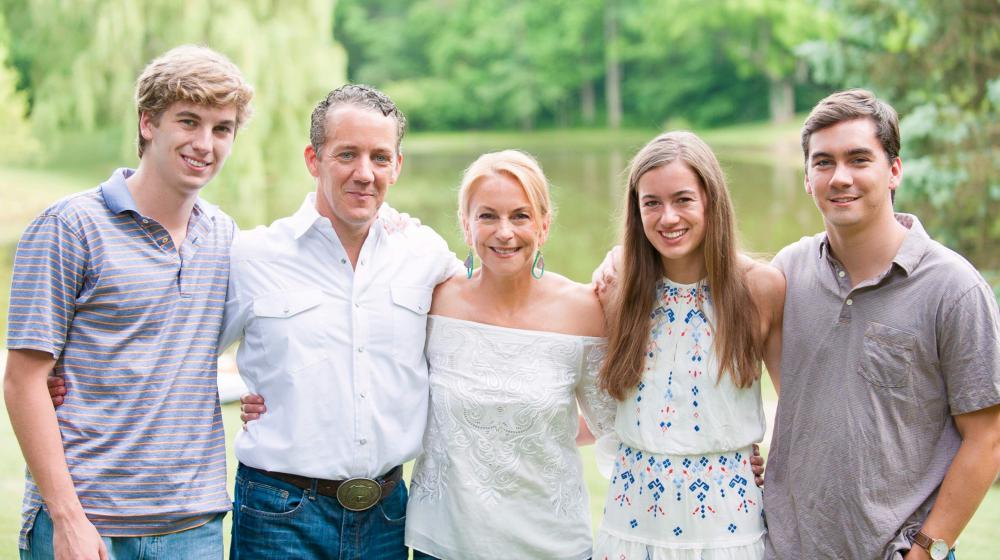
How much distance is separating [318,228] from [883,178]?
56.0 inches

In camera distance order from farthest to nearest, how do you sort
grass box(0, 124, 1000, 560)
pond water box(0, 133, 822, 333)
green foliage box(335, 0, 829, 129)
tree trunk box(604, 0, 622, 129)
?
tree trunk box(604, 0, 622, 129) → green foliage box(335, 0, 829, 129) → pond water box(0, 133, 822, 333) → grass box(0, 124, 1000, 560)

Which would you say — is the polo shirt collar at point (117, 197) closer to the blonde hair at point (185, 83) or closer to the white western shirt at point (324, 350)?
the blonde hair at point (185, 83)

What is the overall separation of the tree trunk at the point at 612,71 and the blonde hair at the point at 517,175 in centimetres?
2563

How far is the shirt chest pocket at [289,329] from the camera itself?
2510 millimetres

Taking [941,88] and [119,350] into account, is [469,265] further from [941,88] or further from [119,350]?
[941,88]

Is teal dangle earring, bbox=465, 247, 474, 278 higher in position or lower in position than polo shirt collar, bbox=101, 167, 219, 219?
lower

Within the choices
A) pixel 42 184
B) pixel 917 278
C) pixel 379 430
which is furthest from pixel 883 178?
pixel 42 184

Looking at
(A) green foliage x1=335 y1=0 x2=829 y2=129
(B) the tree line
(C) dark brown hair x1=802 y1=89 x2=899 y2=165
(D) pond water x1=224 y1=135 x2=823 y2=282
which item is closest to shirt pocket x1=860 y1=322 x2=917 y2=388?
(C) dark brown hair x1=802 y1=89 x2=899 y2=165

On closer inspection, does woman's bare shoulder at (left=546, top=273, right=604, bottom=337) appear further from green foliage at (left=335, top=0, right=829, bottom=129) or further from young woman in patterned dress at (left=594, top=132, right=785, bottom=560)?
green foliage at (left=335, top=0, right=829, bottom=129)

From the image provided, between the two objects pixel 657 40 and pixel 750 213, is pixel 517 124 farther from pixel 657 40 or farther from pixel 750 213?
pixel 750 213

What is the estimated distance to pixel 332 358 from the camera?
2521 mm

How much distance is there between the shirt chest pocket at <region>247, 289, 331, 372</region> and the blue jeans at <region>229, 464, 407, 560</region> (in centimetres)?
30

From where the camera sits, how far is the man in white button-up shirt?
2.48m

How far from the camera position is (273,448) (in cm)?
248
